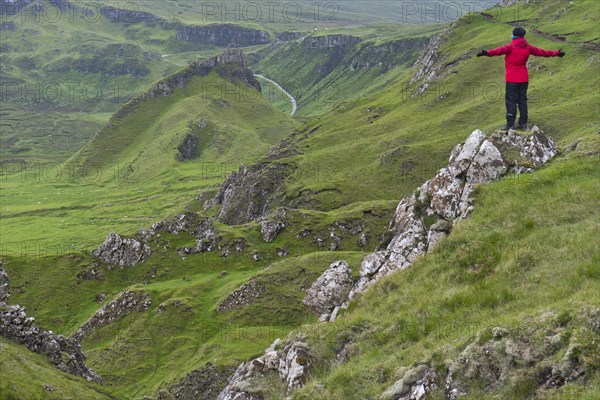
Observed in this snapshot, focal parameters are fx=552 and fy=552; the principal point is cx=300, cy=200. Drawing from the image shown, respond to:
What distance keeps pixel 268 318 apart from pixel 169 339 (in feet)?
46.0

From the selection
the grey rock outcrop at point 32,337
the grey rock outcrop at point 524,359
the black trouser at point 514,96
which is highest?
the black trouser at point 514,96

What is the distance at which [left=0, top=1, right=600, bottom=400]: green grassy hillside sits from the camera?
20.8m

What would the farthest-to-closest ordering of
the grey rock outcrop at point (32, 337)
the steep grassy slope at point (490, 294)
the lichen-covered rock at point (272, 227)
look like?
1. the lichen-covered rock at point (272, 227)
2. the grey rock outcrop at point (32, 337)
3. the steep grassy slope at point (490, 294)

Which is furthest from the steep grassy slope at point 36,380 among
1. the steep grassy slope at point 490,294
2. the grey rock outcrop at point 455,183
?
the grey rock outcrop at point 455,183

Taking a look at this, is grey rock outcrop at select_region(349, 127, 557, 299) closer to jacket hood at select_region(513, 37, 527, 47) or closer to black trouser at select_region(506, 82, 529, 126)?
black trouser at select_region(506, 82, 529, 126)

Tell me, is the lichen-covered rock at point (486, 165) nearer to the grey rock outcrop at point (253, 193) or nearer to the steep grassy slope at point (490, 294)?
the steep grassy slope at point (490, 294)

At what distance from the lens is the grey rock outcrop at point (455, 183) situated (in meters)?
33.9

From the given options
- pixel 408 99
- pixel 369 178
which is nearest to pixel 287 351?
pixel 369 178

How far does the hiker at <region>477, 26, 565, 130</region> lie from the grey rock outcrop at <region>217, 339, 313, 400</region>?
813 inches

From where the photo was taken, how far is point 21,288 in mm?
91750

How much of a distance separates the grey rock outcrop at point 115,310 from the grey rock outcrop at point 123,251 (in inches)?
595

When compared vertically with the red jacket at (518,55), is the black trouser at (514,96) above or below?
below

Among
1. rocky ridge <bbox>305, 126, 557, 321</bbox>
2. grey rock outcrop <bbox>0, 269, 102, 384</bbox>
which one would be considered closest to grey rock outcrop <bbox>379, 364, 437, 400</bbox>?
rocky ridge <bbox>305, 126, 557, 321</bbox>

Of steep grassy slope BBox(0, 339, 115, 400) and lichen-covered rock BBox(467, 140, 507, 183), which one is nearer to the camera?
steep grassy slope BBox(0, 339, 115, 400)
